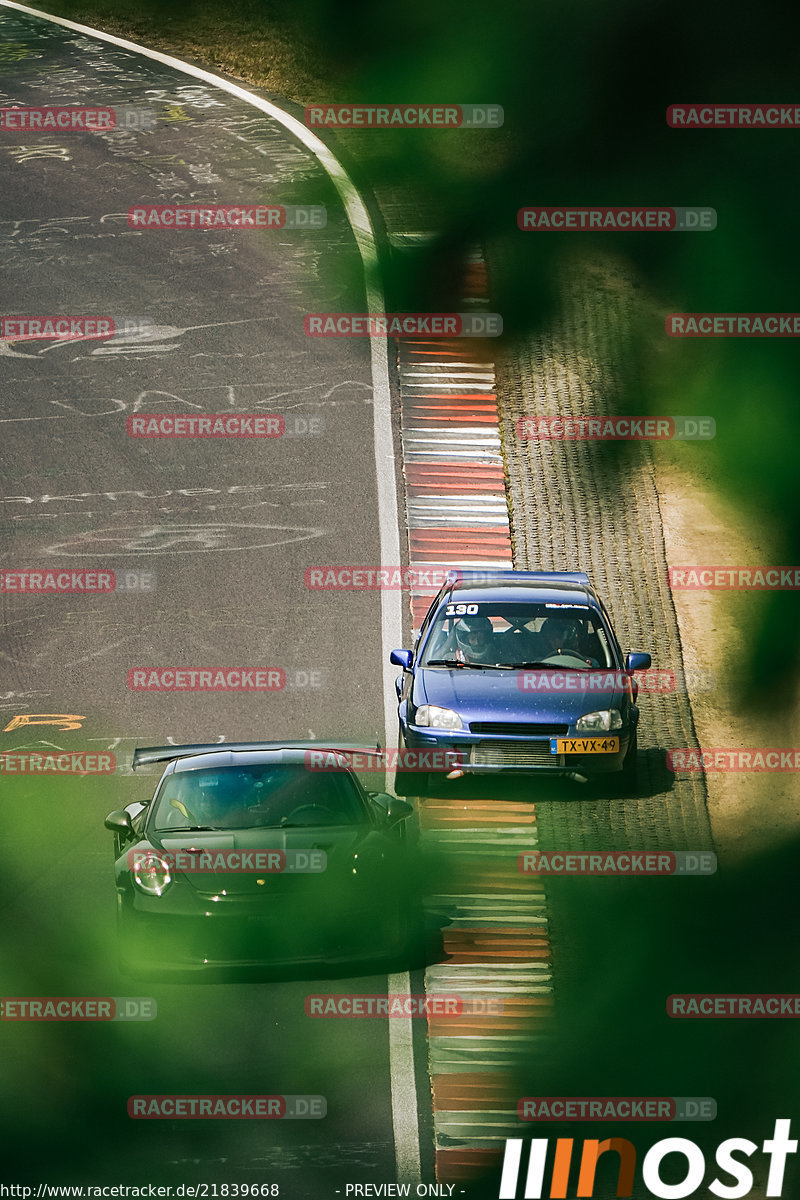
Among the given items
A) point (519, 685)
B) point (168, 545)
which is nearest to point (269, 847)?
point (519, 685)

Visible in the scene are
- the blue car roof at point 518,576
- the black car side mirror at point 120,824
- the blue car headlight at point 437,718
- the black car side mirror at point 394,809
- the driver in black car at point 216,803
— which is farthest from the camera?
the blue car roof at point 518,576

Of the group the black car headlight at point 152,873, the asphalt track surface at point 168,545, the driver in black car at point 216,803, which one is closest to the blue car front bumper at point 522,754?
the asphalt track surface at point 168,545

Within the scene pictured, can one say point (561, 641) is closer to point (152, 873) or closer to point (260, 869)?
point (260, 869)

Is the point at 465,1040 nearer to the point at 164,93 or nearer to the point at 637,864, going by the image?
the point at 637,864

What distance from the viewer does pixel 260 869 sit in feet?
33.1

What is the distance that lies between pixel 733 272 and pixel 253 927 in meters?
17.9

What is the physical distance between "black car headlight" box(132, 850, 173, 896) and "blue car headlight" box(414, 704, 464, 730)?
3.53 m

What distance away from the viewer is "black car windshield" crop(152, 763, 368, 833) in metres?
10.8

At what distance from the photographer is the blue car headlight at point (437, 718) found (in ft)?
43.2

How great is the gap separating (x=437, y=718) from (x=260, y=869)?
11.4 feet

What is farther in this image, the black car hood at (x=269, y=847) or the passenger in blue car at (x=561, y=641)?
the passenger in blue car at (x=561, y=641)

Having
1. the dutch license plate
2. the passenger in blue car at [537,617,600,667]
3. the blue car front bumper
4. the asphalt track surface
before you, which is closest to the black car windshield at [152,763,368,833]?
the asphalt track surface

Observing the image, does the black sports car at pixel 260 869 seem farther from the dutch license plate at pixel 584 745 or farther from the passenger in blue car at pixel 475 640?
the passenger in blue car at pixel 475 640

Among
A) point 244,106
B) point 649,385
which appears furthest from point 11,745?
point 244,106
